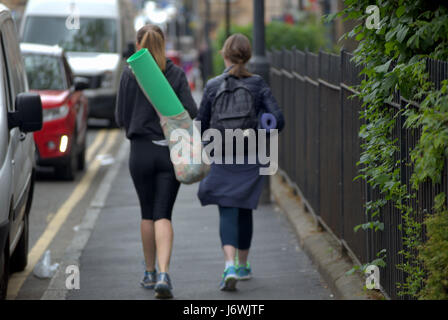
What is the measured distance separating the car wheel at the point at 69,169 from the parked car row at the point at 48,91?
13 mm

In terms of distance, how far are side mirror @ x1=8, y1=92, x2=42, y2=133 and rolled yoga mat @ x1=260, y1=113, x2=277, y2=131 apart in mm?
1538

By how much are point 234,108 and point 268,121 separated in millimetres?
254

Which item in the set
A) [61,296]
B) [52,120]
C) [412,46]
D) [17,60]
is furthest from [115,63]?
[412,46]

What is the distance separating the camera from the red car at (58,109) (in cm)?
1267

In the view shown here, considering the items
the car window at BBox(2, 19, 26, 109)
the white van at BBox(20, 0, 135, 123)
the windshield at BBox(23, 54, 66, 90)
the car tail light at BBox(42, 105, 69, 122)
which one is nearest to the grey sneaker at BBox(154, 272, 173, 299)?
the car window at BBox(2, 19, 26, 109)

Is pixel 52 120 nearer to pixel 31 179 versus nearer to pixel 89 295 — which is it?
pixel 31 179

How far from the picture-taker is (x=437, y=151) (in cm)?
437

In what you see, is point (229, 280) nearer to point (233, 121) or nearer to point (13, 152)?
point (233, 121)

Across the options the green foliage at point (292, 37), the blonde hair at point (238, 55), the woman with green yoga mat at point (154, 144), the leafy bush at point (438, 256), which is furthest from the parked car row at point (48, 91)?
the green foliage at point (292, 37)

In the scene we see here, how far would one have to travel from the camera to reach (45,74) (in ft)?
44.5

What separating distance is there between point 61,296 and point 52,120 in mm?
6094

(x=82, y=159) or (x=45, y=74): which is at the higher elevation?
(x=45, y=74)

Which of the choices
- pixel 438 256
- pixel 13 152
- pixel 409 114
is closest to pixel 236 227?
pixel 13 152

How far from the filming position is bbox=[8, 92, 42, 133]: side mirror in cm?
628
